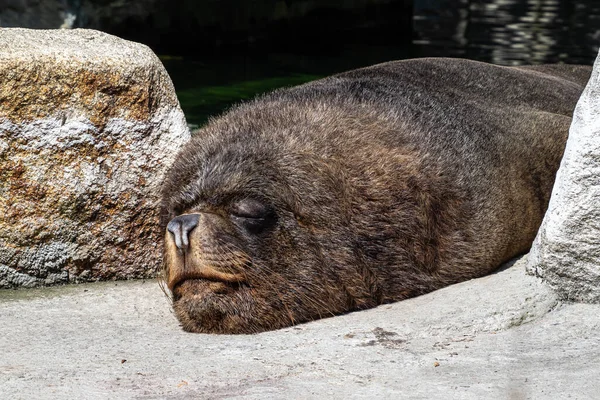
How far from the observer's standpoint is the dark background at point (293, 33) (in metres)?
12.1

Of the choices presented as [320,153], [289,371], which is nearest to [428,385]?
[289,371]

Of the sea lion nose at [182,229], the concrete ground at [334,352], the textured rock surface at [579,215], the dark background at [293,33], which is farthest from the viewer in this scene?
the dark background at [293,33]

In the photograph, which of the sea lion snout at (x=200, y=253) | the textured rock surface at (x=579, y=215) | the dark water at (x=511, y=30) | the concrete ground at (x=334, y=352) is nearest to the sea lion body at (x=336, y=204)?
the sea lion snout at (x=200, y=253)

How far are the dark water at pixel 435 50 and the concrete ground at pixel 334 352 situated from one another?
5028 millimetres

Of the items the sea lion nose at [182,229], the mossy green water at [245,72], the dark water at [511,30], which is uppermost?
the sea lion nose at [182,229]

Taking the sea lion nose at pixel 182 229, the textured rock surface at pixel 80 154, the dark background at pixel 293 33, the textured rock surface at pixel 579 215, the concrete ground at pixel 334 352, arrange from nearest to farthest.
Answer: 1. the concrete ground at pixel 334 352
2. the textured rock surface at pixel 579 215
3. the sea lion nose at pixel 182 229
4. the textured rock surface at pixel 80 154
5. the dark background at pixel 293 33

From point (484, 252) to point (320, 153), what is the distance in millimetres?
1021

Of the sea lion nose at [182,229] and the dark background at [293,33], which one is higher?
the sea lion nose at [182,229]

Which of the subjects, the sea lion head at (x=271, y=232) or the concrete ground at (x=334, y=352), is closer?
the concrete ground at (x=334, y=352)

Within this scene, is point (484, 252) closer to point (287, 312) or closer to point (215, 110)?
point (287, 312)

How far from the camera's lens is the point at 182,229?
14.2 feet

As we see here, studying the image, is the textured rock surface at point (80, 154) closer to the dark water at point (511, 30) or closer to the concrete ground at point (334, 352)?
the concrete ground at point (334, 352)

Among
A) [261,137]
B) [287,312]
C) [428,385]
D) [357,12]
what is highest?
[261,137]

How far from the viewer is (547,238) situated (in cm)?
426
